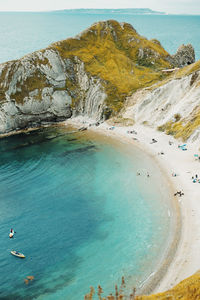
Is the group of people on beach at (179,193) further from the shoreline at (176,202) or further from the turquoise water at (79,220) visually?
the turquoise water at (79,220)

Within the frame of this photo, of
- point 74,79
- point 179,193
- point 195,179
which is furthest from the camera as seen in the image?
point 74,79

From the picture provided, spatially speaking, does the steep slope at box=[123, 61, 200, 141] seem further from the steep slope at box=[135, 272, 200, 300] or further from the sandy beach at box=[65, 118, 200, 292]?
the steep slope at box=[135, 272, 200, 300]

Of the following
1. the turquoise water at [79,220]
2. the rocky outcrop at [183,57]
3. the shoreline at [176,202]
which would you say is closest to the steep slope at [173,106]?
the shoreline at [176,202]

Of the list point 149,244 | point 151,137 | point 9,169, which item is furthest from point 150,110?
point 149,244

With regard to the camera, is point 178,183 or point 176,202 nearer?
point 176,202

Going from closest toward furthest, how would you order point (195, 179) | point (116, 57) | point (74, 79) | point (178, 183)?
point (195, 179), point (178, 183), point (74, 79), point (116, 57)

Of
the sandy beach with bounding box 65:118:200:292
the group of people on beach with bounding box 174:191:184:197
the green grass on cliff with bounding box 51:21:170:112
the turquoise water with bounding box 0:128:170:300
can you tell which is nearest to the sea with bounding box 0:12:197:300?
the turquoise water with bounding box 0:128:170:300

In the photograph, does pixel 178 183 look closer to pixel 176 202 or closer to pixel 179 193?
pixel 179 193

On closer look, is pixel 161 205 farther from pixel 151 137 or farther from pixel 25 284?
pixel 151 137

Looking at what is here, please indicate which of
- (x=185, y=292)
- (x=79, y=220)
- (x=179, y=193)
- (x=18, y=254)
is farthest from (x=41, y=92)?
(x=185, y=292)
